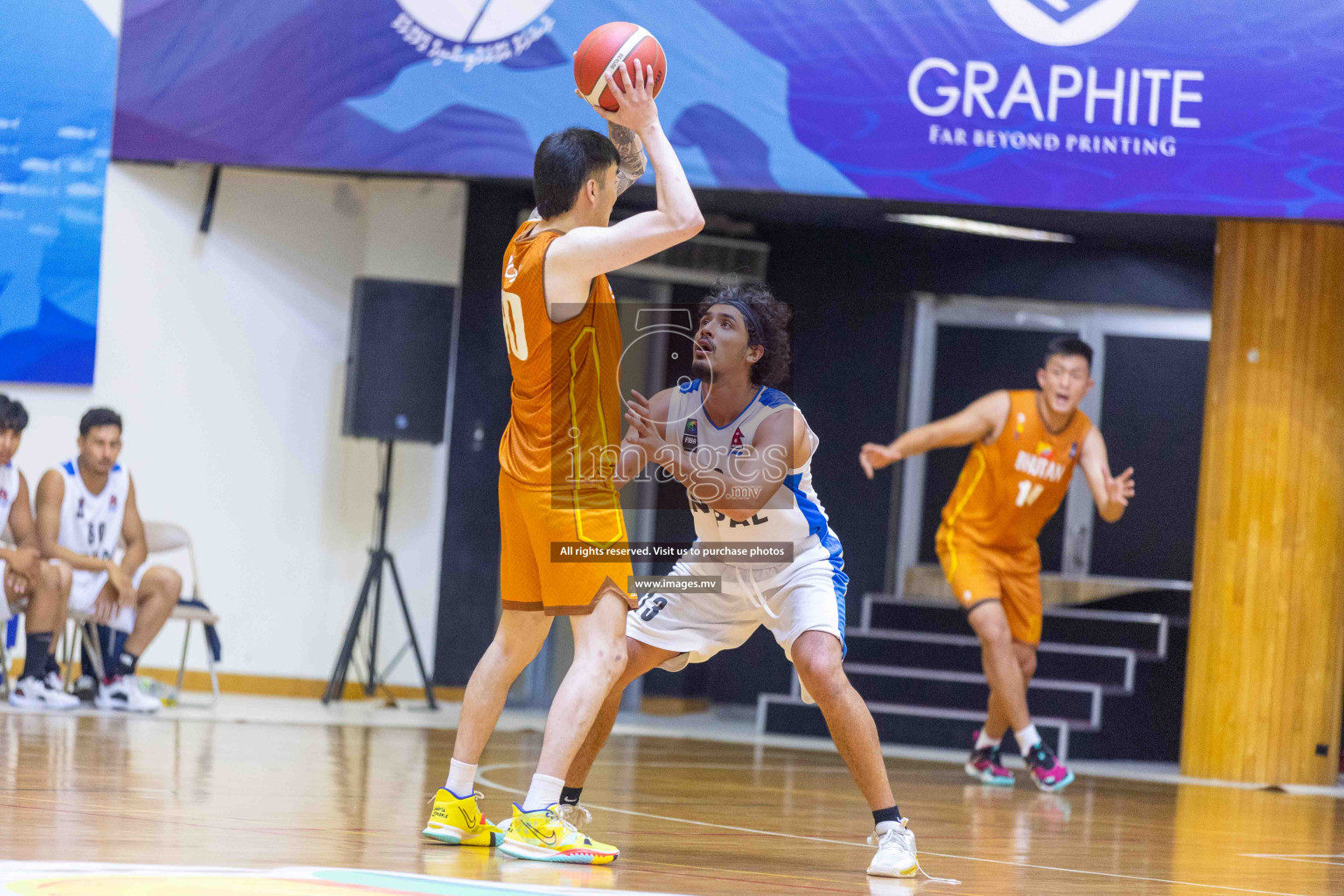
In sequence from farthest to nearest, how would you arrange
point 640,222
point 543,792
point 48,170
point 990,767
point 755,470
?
point 48,170 < point 990,767 < point 755,470 < point 543,792 < point 640,222

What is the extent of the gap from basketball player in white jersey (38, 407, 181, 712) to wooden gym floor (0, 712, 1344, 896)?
617 mm

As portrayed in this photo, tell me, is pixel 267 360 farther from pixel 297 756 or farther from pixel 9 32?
pixel 297 756

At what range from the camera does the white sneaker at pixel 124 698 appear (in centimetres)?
644

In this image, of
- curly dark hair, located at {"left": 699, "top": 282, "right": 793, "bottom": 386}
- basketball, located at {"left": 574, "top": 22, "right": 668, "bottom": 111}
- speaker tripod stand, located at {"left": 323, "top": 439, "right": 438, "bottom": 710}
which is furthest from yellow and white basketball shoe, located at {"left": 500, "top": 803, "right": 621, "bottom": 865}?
speaker tripod stand, located at {"left": 323, "top": 439, "right": 438, "bottom": 710}

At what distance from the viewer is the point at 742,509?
3.58 meters

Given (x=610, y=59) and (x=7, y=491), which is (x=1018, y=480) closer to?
(x=610, y=59)

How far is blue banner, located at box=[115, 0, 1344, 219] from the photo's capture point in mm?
6379

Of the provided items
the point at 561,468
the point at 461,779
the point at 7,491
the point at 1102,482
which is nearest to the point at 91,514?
the point at 7,491

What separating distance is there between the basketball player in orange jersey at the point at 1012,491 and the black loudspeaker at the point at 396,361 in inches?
99.6

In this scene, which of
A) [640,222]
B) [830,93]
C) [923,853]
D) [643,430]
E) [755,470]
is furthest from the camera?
[830,93]

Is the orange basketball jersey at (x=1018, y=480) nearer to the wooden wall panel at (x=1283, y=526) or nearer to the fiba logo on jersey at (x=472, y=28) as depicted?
the wooden wall panel at (x=1283, y=526)

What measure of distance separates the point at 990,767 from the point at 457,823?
10.7 feet

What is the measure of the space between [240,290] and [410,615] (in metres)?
1.87

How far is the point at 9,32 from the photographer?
7352 millimetres
